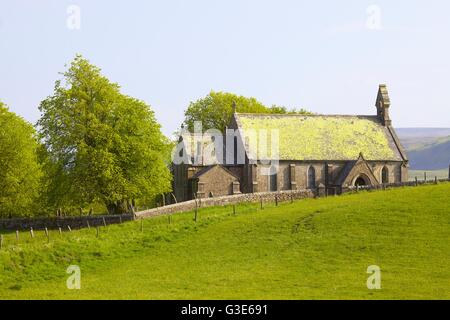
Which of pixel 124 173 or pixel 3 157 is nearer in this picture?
pixel 124 173

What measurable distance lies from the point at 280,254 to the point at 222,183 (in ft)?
111

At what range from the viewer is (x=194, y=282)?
41.7 metres

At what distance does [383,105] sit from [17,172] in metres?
46.2

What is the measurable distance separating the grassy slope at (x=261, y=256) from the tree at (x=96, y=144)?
1046 centimetres

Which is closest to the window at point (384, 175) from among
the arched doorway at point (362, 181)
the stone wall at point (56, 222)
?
the arched doorway at point (362, 181)

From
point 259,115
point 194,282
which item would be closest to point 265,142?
point 259,115

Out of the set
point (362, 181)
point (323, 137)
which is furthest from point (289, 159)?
point (362, 181)

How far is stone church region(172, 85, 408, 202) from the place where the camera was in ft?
275

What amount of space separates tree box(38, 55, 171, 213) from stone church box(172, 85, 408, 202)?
903 cm

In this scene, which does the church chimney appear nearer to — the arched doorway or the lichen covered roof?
the lichen covered roof

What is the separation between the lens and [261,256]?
4797cm

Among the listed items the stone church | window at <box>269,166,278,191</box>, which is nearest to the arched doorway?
the stone church

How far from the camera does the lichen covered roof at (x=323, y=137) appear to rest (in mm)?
88312

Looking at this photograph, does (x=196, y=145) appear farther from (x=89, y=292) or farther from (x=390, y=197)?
(x=89, y=292)
